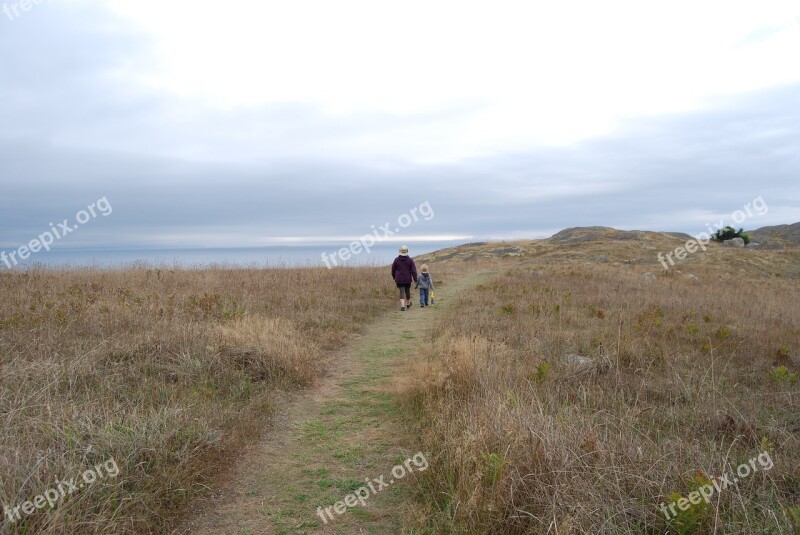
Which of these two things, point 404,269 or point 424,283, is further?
point 424,283

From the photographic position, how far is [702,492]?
288cm

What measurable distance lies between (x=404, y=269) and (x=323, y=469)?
992cm

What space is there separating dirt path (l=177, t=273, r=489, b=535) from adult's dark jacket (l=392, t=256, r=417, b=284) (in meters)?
6.95

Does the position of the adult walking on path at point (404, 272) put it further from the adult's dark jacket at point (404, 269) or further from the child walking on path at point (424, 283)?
the child walking on path at point (424, 283)

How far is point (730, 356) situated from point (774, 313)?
6.87 metres

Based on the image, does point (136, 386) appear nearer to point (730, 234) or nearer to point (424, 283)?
point (424, 283)

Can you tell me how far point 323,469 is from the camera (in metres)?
4.29

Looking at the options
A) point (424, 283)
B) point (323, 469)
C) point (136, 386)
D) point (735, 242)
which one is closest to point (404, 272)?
point (424, 283)

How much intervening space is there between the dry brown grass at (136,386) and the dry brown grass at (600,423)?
80.7 inches

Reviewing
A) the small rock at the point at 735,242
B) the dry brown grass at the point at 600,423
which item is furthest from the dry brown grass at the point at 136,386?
the small rock at the point at 735,242

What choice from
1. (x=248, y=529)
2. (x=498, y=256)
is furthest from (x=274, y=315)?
(x=498, y=256)

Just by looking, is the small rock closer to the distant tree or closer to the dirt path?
the distant tree

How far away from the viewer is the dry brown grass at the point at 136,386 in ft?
10.5

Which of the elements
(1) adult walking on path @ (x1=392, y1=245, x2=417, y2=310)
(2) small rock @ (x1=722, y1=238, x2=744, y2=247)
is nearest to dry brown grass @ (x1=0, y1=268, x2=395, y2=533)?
(1) adult walking on path @ (x1=392, y1=245, x2=417, y2=310)
